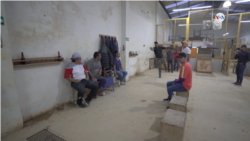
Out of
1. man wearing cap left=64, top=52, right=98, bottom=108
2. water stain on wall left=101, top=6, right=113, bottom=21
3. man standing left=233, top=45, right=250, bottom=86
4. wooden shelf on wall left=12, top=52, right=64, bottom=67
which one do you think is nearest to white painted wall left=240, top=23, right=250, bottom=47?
man standing left=233, top=45, right=250, bottom=86

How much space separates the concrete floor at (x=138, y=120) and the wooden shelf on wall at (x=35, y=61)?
1.09m

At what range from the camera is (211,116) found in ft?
8.79

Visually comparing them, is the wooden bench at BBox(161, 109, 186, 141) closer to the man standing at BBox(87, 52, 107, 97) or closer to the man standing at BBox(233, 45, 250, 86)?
the man standing at BBox(87, 52, 107, 97)

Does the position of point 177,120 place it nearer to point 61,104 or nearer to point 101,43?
point 61,104

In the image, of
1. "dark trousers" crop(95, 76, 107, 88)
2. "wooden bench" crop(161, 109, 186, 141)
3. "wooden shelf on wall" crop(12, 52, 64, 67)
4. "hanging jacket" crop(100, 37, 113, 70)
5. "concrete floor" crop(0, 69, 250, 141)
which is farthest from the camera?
"hanging jacket" crop(100, 37, 113, 70)

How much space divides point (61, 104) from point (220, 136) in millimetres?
3234

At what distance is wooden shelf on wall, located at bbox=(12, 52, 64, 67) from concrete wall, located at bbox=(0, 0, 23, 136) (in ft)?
0.58

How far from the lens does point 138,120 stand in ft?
8.29

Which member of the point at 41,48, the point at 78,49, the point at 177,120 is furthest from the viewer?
the point at 78,49

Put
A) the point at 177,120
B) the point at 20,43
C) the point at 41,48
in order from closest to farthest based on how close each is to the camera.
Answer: the point at 177,120, the point at 20,43, the point at 41,48

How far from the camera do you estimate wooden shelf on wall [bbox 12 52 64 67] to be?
2205 millimetres

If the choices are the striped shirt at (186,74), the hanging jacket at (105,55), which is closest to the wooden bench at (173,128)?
the striped shirt at (186,74)

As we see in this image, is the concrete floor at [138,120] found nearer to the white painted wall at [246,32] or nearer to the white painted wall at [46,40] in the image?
the white painted wall at [46,40]

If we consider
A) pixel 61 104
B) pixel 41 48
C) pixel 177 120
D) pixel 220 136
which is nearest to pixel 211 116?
pixel 220 136
